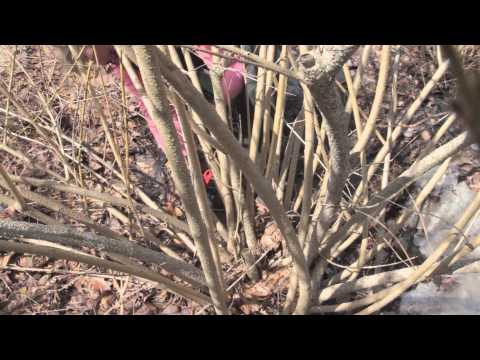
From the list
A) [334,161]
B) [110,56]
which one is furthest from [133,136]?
[334,161]

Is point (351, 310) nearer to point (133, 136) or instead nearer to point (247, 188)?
point (247, 188)

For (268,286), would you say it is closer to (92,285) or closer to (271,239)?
(271,239)

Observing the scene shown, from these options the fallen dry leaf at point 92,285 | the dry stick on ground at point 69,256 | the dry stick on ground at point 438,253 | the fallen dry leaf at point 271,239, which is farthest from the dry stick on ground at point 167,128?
the fallen dry leaf at point 92,285

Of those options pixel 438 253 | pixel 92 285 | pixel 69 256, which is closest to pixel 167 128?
pixel 69 256

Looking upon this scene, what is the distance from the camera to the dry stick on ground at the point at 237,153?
0.56m

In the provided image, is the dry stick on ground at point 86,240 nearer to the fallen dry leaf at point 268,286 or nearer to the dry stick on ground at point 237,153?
the dry stick on ground at point 237,153

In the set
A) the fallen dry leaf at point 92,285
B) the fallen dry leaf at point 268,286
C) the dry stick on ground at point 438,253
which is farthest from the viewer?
the fallen dry leaf at point 92,285

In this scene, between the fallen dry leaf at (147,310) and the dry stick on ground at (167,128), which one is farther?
the fallen dry leaf at (147,310)

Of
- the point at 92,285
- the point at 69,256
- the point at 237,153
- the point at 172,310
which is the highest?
the point at 237,153

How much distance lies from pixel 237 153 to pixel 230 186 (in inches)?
21.8

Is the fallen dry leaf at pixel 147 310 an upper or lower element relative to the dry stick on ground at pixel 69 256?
lower

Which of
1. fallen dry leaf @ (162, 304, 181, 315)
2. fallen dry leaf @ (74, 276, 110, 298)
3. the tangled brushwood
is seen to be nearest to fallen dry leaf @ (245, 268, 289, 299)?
the tangled brushwood

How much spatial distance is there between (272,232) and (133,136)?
29.7 inches

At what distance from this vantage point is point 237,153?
0.68 m
